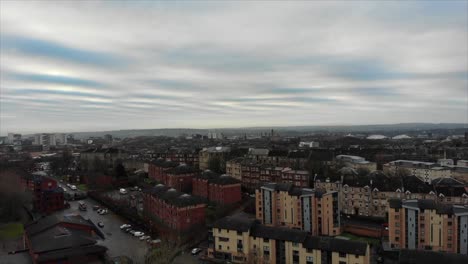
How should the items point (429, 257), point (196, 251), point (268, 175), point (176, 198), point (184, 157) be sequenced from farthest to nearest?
point (184, 157)
point (268, 175)
point (176, 198)
point (196, 251)
point (429, 257)

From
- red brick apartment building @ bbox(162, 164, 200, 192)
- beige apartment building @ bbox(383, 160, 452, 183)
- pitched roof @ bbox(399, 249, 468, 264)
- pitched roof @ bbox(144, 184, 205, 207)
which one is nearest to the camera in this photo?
pitched roof @ bbox(399, 249, 468, 264)

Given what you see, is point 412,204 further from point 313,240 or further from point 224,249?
point 224,249

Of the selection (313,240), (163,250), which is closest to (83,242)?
(163,250)

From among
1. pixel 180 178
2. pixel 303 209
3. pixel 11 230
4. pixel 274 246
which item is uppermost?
pixel 180 178

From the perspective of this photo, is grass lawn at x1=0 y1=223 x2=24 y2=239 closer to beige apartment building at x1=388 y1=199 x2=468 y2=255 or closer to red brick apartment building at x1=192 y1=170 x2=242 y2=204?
red brick apartment building at x1=192 y1=170 x2=242 y2=204

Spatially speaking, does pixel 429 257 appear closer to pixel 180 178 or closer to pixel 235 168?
pixel 235 168

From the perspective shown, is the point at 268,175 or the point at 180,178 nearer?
the point at 268,175

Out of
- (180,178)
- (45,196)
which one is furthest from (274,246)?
(45,196)

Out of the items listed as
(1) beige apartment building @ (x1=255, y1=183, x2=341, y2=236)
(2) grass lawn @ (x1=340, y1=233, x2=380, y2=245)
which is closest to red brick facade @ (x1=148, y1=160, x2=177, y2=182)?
(1) beige apartment building @ (x1=255, y1=183, x2=341, y2=236)
